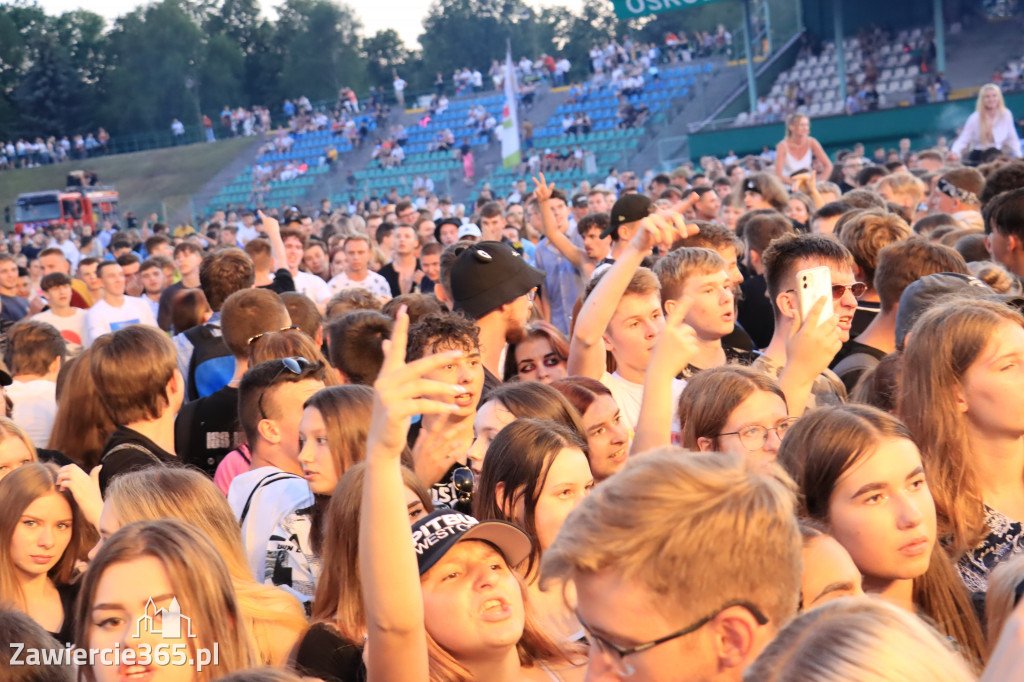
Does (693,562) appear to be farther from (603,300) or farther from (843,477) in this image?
(603,300)

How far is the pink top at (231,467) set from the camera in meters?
4.87

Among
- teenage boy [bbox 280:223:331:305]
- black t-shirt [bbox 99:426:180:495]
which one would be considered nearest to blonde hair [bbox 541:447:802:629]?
black t-shirt [bbox 99:426:180:495]

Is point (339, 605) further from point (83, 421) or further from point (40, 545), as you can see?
point (83, 421)

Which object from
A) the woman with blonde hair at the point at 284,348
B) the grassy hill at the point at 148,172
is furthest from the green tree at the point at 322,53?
the woman with blonde hair at the point at 284,348

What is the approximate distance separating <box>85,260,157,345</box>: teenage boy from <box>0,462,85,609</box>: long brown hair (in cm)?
607

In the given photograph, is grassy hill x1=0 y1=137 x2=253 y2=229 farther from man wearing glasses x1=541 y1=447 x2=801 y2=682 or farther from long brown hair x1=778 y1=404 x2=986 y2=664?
man wearing glasses x1=541 y1=447 x2=801 y2=682

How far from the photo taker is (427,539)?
2.73m

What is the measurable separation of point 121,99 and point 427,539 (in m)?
76.3

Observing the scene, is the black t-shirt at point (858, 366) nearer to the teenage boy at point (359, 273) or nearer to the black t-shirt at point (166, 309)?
the teenage boy at point (359, 273)

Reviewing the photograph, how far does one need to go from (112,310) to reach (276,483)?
21.6 feet

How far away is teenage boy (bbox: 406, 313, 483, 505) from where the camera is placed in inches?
161

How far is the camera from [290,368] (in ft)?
15.1

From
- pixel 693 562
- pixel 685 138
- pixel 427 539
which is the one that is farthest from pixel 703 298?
pixel 685 138

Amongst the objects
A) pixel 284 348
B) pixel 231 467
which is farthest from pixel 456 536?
pixel 284 348
